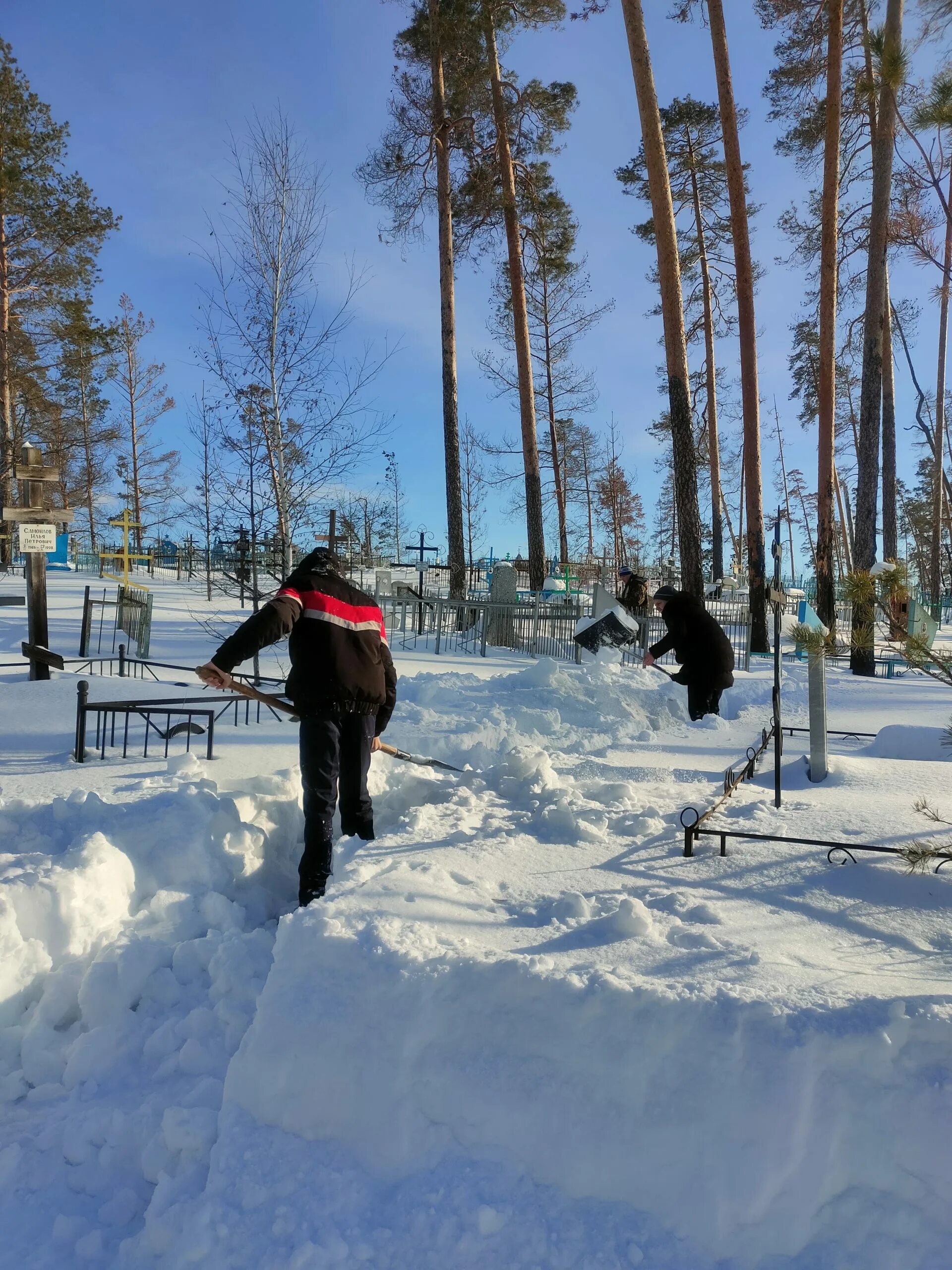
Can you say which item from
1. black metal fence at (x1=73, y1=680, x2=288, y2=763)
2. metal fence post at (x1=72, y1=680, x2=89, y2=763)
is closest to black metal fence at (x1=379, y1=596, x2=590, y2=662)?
black metal fence at (x1=73, y1=680, x2=288, y2=763)

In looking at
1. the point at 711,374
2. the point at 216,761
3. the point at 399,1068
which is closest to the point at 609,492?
the point at 711,374

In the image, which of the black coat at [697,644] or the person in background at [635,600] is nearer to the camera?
the black coat at [697,644]

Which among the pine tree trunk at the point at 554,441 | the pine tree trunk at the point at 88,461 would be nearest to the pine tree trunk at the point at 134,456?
the pine tree trunk at the point at 88,461

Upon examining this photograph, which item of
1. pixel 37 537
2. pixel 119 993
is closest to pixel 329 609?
pixel 119 993

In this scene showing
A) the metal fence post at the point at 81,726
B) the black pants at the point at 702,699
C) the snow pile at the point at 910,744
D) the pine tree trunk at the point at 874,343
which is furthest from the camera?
the pine tree trunk at the point at 874,343

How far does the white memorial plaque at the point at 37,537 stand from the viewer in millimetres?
8555

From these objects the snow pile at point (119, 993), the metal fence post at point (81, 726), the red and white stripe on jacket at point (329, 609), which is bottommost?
the snow pile at point (119, 993)

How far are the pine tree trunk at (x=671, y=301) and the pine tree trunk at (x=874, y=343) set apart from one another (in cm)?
279

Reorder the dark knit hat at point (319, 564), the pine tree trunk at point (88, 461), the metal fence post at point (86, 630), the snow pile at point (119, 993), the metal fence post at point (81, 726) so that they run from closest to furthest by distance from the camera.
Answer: the snow pile at point (119, 993) → the dark knit hat at point (319, 564) → the metal fence post at point (81, 726) → the metal fence post at point (86, 630) → the pine tree trunk at point (88, 461)

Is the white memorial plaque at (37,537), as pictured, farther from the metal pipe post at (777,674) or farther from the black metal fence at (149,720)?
the metal pipe post at (777,674)

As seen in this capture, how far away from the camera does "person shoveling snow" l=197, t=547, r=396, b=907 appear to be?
3543 millimetres

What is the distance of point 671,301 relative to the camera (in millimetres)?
11398

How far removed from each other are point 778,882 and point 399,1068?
191 cm

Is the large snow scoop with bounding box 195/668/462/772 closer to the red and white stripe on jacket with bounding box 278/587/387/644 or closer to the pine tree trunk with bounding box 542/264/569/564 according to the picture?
the red and white stripe on jacket with bounding box 278/587/387/644
